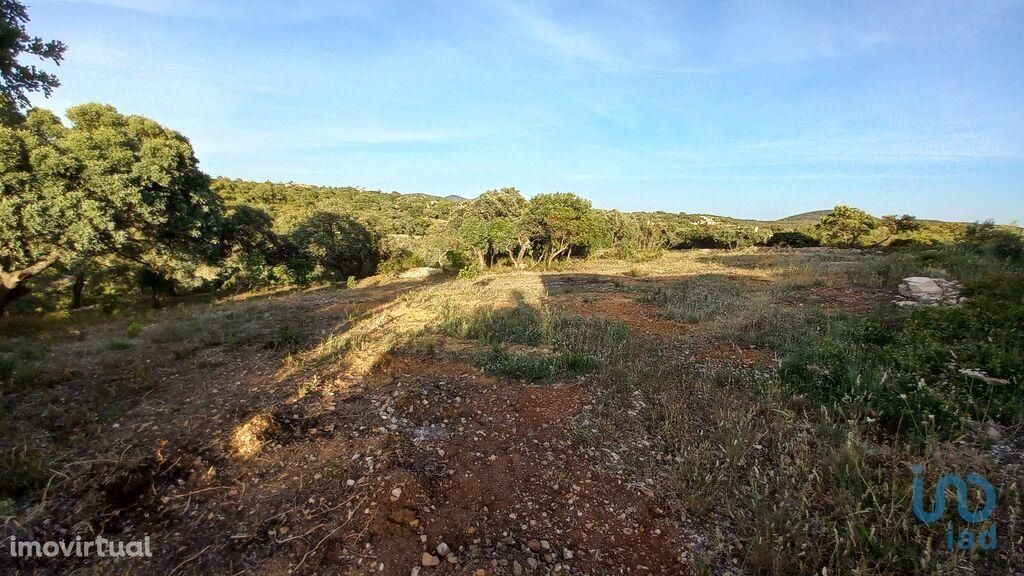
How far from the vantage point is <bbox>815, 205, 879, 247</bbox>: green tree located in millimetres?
35125

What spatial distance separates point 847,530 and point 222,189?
170 feet

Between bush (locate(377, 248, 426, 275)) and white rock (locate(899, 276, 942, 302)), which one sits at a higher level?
white rock (locate(899, 276, 942, 302))

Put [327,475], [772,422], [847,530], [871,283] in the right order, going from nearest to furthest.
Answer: [847,530] → [327,475] → [772,422] → [871,283]

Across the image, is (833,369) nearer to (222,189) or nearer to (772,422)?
(772,422)

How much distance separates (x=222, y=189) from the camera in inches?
1609

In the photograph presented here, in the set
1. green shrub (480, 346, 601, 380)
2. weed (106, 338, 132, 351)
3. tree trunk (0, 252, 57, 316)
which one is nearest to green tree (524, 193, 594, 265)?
green shrub (480, 346, 601, 380)

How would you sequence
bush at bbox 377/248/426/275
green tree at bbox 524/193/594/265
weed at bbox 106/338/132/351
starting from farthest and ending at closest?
Answer: bush at bbox 377/248/426/275, green tree at bbox 524/193/594/265, weed at bbox 106/338/132/351

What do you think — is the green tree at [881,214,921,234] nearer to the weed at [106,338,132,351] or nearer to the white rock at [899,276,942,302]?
the white rock at [899,276,942,302]

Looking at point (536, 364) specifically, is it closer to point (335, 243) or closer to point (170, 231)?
point (170, 231)

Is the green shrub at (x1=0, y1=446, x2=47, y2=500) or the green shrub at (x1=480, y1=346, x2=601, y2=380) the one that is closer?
the green shrub at (x1=0, y1=446, x2=47, y2=500)

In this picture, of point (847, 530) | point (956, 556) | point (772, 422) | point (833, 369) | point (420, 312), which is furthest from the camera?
point (420, 312)

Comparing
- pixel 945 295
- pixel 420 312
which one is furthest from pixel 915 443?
pixel 420 312

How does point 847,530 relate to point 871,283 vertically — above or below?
below

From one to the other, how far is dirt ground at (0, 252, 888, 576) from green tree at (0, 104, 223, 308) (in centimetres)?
877
